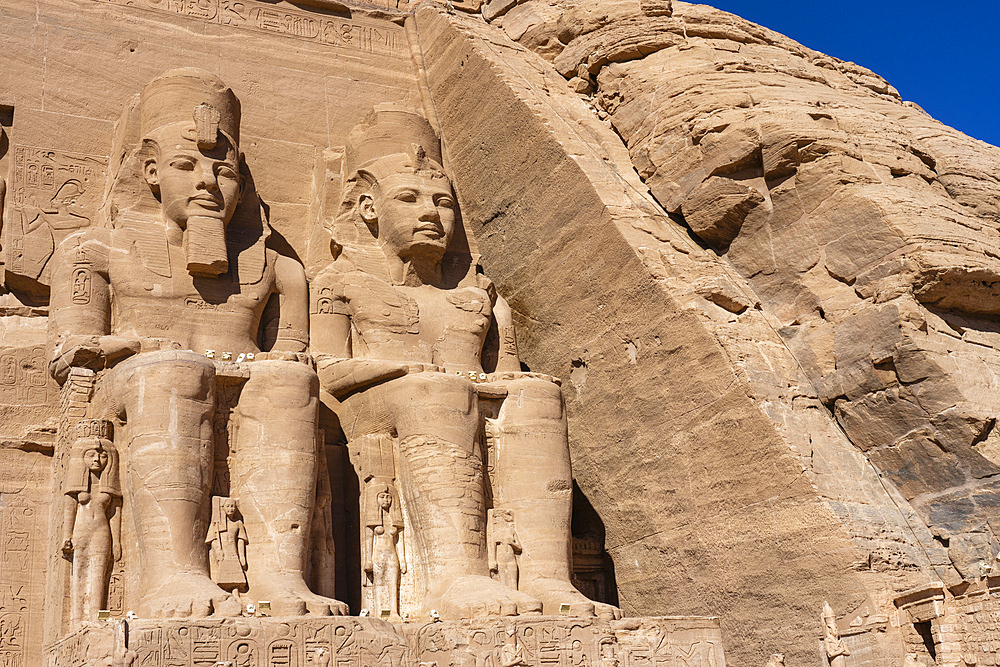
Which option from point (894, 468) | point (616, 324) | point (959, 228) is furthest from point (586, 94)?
point (894, 468)

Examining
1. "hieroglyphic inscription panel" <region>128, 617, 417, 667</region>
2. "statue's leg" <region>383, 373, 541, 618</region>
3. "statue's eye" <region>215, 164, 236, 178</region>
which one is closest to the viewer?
"hieroglyphic inscription panel" <region>128, 617, 417, 667</region>

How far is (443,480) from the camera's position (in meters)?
5.60

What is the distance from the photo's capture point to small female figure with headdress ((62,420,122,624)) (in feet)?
16.7

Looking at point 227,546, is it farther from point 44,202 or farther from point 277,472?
point 44,202

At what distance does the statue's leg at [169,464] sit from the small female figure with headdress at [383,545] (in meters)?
0.82

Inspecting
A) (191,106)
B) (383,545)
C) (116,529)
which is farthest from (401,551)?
(191,106)

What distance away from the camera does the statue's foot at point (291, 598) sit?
484 centimetres

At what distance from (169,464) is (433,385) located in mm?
1306

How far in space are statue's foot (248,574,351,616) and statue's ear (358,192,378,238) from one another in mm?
2285

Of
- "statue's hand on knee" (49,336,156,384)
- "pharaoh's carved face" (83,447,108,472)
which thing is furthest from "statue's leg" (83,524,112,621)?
"statue's hand on knee" (49,336,156,384)

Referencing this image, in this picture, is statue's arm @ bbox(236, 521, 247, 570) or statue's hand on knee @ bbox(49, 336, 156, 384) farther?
statue's hand on knee @ bbox(49, 336, 156, 384)

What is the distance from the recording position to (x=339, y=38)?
27.3ft

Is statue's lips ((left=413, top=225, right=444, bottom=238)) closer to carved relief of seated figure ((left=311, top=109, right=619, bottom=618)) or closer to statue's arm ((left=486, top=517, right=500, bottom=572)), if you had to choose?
carved relief of seated figure ((left=311, top=109, right=619, bottom=618))

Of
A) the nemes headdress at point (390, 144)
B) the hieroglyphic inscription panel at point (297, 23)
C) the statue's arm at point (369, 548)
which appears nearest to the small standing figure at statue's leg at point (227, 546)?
the statue's arm at point (369, 548)
